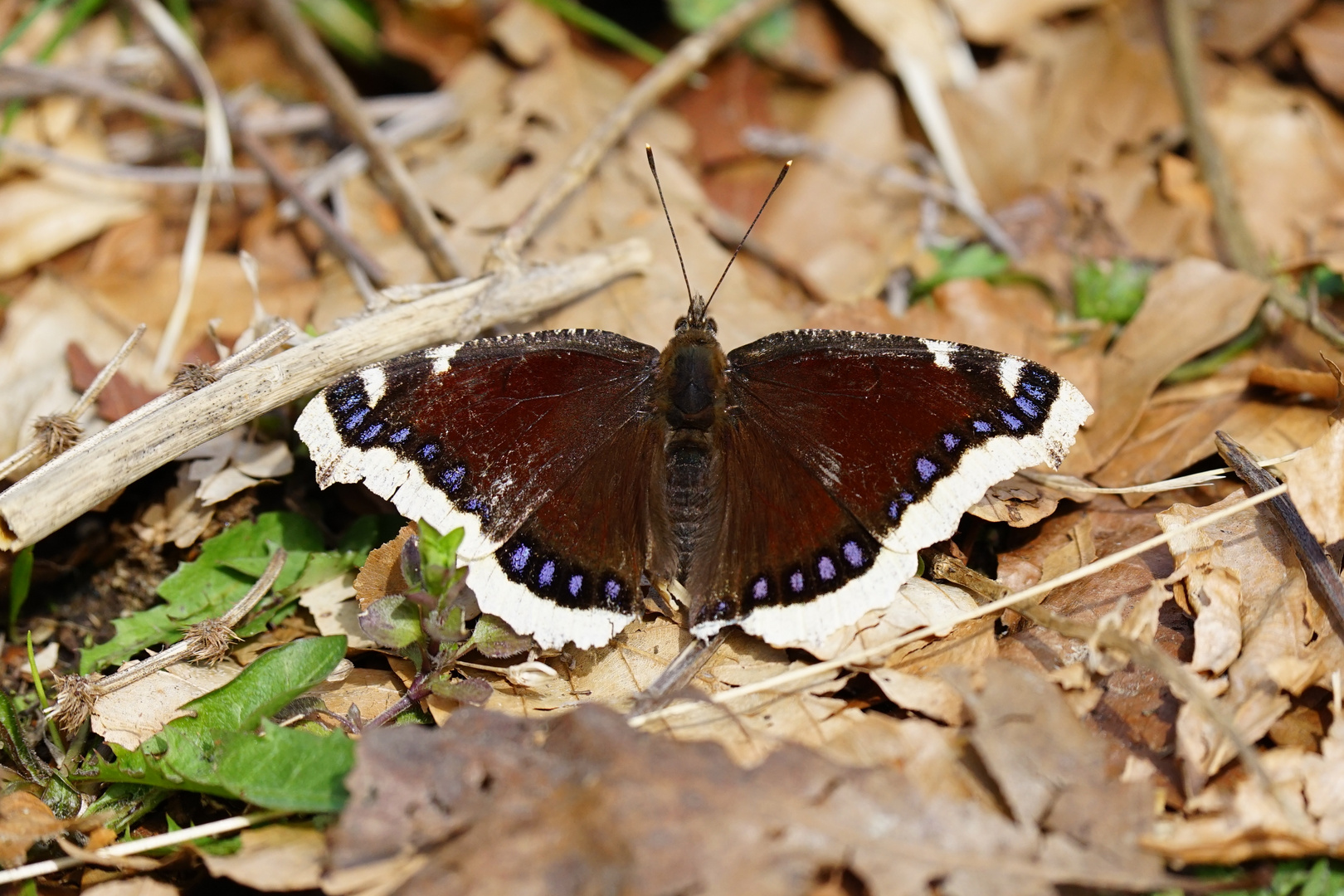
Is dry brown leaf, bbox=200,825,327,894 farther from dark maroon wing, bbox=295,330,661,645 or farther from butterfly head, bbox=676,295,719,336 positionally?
butterfly head, bbox=676,295,719,336

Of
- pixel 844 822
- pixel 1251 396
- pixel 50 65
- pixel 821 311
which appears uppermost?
pixel 50 65

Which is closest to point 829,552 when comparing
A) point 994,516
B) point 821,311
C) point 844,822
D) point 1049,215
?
point 994,516

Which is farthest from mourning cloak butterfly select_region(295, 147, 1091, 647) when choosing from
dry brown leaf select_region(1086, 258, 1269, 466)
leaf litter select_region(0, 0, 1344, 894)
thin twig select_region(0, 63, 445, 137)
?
thin twig select_region(0, 63, 445, 137)

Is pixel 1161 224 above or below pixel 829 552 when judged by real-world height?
above

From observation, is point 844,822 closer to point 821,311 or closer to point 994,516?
point 994,516

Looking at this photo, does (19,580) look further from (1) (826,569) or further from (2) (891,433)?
(2) (891,433)

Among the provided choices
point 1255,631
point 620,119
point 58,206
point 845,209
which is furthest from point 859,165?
point 58,206

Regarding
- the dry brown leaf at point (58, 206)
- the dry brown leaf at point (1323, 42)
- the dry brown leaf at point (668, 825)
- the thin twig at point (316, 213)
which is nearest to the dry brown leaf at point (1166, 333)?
the dry brown leaf at point (668, 825)
